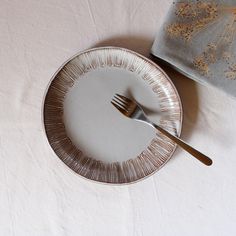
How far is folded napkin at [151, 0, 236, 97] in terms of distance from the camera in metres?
0.58

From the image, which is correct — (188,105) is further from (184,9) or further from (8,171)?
(8,171)

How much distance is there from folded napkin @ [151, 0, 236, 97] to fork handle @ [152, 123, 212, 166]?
3.9 inches

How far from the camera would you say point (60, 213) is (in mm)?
654

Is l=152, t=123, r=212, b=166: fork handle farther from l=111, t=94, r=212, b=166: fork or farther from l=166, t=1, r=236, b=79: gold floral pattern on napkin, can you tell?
l=166, t=1, r=236, b=79: gold floral pattern on napkin

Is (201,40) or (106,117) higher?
(201,40)

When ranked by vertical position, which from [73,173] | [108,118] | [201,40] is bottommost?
[73,173]

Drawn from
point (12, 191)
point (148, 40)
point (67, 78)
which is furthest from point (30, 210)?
point (148, 40)

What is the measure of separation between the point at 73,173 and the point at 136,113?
5.8 inches

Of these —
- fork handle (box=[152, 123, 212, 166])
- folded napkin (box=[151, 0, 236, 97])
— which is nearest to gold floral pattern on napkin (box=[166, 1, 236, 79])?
folded napkin (box=[151, 0, 236, 97])

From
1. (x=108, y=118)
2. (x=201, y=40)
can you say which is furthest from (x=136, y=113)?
(x=201, y=40)

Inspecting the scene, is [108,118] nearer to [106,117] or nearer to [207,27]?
[106,117]

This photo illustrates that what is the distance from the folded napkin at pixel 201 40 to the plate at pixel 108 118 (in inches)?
1.7

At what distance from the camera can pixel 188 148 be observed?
23.9 inches

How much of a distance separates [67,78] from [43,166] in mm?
155
